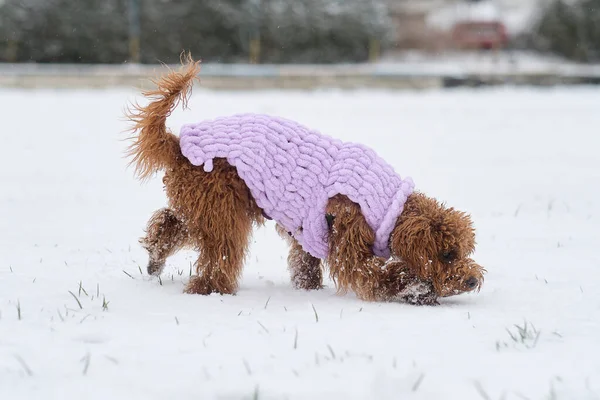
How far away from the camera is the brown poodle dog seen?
3.65m

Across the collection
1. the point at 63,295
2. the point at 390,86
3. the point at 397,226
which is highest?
the point at 390,86

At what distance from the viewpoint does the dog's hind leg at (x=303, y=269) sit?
4.12 m

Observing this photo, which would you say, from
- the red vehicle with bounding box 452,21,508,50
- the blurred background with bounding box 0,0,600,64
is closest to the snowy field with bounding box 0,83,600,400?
the blurred background with bounding box 0,0,600,64

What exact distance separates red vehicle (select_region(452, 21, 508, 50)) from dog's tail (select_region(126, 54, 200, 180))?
87.9ft

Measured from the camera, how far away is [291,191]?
377 centimetres

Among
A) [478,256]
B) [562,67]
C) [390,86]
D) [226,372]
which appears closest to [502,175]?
[478,256]

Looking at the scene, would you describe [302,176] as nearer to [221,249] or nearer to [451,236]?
[221,249]

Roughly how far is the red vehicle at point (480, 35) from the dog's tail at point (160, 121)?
87.9ft

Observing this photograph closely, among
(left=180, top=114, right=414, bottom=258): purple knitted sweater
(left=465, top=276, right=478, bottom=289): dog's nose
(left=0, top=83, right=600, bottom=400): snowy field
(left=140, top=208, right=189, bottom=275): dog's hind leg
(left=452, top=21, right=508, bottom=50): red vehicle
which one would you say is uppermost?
(left=452, top=21, right=508, bottom=50): red vehicle

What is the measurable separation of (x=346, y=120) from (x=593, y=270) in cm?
1017

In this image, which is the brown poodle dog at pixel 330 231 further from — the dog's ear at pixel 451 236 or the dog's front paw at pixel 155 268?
the dog's front paw at pixel 155 268

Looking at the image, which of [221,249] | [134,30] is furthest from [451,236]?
[134,30]

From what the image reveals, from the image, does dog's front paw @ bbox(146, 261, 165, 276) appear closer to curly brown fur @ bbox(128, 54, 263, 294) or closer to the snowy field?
the snowy field

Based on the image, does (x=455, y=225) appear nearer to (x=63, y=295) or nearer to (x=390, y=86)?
(x=63, y=295)
